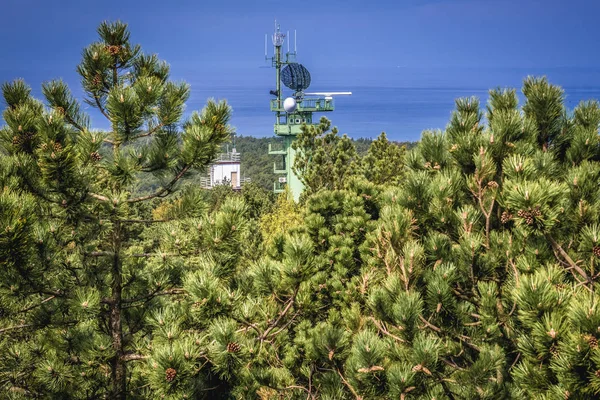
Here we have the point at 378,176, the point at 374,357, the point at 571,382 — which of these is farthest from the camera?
the point at 378,176

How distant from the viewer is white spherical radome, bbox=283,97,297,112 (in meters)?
40.9

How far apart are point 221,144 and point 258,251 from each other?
12.1 meters

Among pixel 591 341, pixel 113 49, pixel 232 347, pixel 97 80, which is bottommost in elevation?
pixel 232 347

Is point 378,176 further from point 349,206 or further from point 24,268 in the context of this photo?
point 24,268

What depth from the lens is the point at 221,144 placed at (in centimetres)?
570

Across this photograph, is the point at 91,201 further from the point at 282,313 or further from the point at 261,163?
the point at 261,163

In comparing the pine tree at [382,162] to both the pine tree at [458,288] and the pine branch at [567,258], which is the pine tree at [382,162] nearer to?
the pine tree at [458,288]

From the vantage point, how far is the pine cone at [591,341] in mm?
2877

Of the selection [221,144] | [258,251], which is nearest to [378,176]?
[258,251]

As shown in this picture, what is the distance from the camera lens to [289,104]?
4091 centimetres

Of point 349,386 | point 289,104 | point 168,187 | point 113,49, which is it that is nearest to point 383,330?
point 349,386

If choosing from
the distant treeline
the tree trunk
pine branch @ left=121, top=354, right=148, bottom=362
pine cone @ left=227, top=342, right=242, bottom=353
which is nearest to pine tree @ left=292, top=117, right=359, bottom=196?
the tree trunk

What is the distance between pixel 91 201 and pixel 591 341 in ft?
13.8

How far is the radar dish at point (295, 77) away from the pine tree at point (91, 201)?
36.1 m
